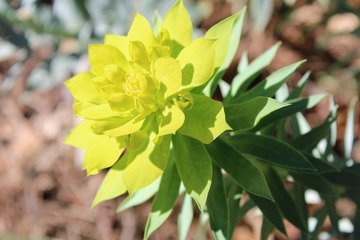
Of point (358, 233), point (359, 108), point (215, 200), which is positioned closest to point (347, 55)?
point (359, 108)

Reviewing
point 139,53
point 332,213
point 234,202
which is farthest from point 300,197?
point 139,53

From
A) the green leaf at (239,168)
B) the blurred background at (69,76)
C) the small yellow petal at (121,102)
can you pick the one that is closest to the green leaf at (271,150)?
the green leaf at (239,168)

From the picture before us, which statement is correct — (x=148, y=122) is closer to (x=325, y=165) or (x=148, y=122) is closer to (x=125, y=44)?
(x=125, y=44)

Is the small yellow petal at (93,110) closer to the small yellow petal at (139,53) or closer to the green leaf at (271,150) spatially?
the small yellow petal at (139,53)

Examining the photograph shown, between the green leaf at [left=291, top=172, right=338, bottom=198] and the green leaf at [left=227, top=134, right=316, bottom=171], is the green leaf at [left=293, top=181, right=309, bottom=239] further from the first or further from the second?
the green leaf at [left=227, top=134, right=316, bottom=171]

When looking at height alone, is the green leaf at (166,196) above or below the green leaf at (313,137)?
above
